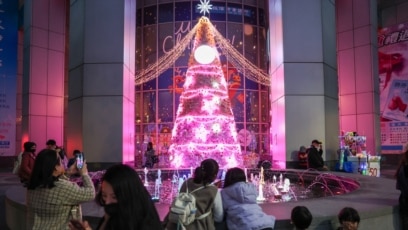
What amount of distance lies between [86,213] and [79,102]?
31.3 feet

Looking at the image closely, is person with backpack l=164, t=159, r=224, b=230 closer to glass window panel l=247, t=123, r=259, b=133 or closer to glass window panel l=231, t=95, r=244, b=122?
glass window panel l=231, t=95, r=244, b=122

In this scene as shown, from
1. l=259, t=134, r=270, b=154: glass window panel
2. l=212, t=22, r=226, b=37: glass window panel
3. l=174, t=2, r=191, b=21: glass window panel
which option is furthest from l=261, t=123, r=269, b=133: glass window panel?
l=174, t=2, r=191, b=21: glass window panel

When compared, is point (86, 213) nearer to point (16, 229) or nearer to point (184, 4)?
point (16, 229)

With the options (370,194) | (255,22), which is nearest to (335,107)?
(370,194)

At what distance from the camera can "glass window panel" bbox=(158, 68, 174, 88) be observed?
81.3 ft

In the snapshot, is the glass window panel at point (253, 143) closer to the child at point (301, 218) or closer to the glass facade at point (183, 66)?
the glass facade at point (183, 66)

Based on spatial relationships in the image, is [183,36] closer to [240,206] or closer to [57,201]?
[240,206]

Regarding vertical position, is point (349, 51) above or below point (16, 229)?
above

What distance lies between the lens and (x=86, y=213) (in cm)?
502

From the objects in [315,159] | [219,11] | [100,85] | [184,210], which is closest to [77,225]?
[184,210]

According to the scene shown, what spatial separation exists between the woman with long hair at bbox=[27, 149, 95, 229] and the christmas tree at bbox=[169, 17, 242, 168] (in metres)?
12.3

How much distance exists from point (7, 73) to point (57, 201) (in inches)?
796

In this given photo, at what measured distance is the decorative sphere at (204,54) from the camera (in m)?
15.4

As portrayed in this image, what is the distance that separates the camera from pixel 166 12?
25.2 meters
